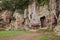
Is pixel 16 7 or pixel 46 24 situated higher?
pixel 16 7

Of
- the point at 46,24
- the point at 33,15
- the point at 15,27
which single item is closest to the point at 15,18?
the point at 15,27

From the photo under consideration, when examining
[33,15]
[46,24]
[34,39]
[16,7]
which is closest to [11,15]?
[16,7]

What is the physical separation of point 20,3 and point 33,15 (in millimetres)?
4872

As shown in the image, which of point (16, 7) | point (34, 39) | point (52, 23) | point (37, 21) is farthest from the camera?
point (16, 7)

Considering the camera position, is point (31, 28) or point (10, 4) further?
point (10, 4)

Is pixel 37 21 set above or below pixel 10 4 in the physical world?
below

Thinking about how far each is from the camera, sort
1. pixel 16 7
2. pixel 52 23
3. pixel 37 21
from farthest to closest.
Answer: pixel 16 7 → pixel 37 21 → pixel 52 23

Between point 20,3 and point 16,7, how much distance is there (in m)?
1.32

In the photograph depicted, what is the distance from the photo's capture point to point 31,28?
91.6 feet

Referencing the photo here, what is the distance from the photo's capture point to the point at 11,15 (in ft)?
110

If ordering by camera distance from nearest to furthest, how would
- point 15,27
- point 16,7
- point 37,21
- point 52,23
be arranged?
1. point 52,23
2. point 37,21
3. point 15,27
4. point 16,7

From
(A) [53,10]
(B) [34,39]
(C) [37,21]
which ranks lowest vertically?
(B) [34,39]

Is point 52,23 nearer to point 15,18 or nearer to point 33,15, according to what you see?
point 33,15

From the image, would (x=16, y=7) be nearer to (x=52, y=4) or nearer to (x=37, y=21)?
(x=37, y=21)
